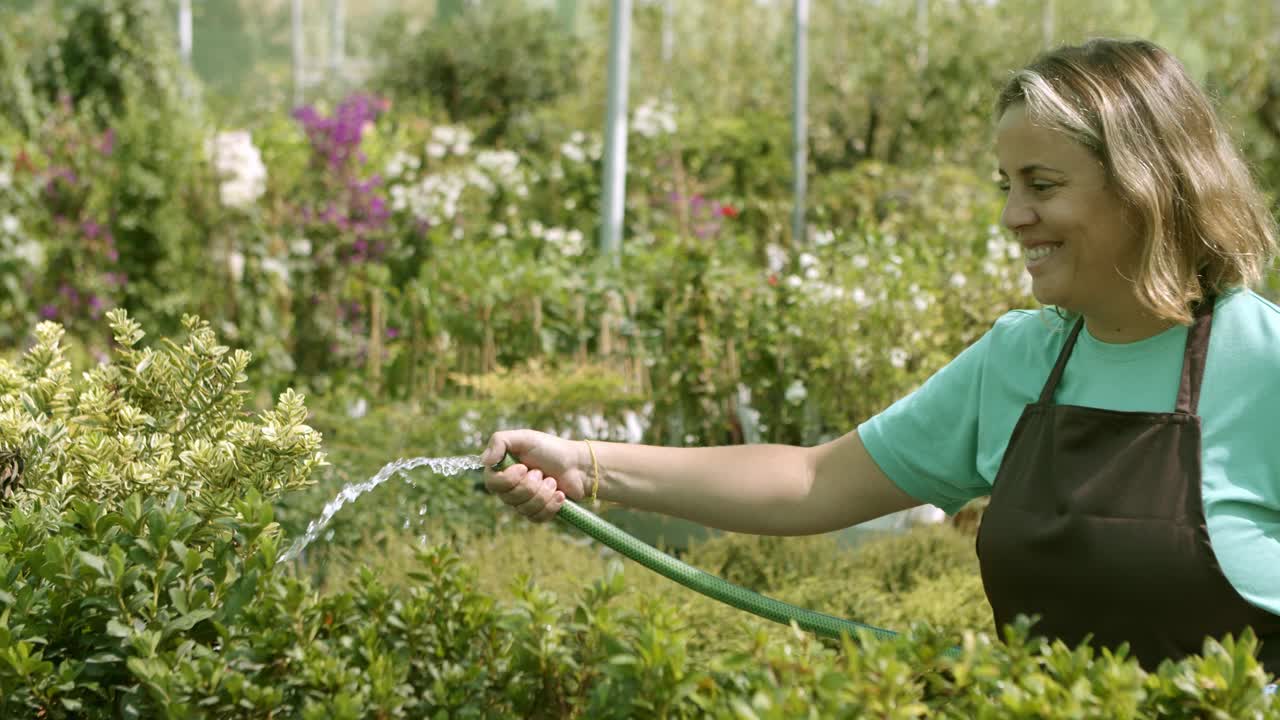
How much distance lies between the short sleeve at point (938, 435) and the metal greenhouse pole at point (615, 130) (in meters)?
3.96

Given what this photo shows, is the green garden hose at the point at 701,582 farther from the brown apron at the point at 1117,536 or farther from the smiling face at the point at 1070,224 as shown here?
the smiling face at the point at 1070,224

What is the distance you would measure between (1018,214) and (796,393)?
8.37ft

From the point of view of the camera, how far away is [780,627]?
284cm

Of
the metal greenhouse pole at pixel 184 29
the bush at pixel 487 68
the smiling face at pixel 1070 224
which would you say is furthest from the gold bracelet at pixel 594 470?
the metal greenhouse pole at pixel 184 29

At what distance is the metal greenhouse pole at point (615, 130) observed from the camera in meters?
5.84

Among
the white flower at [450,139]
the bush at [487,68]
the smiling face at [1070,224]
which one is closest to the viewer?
the smiling face at [1070,224]

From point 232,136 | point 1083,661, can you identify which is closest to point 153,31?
point 232,136

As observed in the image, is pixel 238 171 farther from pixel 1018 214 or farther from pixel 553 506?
pixel 1018 214

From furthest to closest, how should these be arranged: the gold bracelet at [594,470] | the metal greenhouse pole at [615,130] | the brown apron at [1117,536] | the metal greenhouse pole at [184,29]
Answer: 1. the metal greenhouse pole at [184,29]
2. the metal greenhouse pole at [615,130]
3. the gold bracelet at [594,470]
4. the brown apron at [1117,536]

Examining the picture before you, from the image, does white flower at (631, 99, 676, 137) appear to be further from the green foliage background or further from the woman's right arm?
the woman's right arm

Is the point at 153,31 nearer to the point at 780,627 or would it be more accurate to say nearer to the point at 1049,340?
the point at 780,627

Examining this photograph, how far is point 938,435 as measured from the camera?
1.82 m

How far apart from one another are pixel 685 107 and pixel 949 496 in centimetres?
820

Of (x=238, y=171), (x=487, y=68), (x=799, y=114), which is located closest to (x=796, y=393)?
(x=238, y=171)
